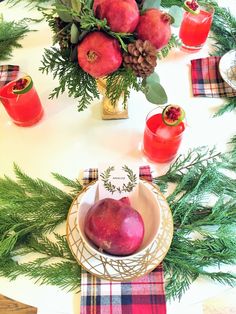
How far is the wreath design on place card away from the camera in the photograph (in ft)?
1.98

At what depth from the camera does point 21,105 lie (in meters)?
0.75

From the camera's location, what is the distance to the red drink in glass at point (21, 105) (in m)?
0.74

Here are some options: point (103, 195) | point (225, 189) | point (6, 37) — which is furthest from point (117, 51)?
point (6, 37)

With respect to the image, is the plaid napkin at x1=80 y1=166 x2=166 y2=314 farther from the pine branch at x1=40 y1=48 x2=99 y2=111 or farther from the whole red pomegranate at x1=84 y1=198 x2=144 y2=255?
the pine branch at x1=40 y1=48 x2=99 y2=111

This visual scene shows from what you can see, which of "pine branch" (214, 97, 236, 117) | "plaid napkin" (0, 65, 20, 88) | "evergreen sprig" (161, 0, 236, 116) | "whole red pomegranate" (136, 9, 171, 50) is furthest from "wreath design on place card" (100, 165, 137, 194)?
"evergreen sprig" (161, 0, 236, 116)

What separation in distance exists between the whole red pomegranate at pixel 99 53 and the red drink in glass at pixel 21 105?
0.27 meters

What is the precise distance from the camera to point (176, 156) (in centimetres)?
75

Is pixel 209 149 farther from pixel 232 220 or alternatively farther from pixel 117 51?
pixel 117 51

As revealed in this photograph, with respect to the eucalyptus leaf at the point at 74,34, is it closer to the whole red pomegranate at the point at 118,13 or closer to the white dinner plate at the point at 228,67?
the whole red pomegranate at the point at 118,13

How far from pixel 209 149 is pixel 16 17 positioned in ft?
2.68

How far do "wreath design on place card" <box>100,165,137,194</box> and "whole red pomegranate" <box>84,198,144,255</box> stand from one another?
57 mm

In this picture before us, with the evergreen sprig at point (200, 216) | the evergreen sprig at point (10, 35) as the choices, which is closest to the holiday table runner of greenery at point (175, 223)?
the evergreen sprig at point (200, 216)

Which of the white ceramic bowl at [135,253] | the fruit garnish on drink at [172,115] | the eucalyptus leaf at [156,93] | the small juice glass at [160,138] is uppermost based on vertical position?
the eucalyptus leaf at [156,93]

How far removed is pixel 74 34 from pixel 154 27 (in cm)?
15
